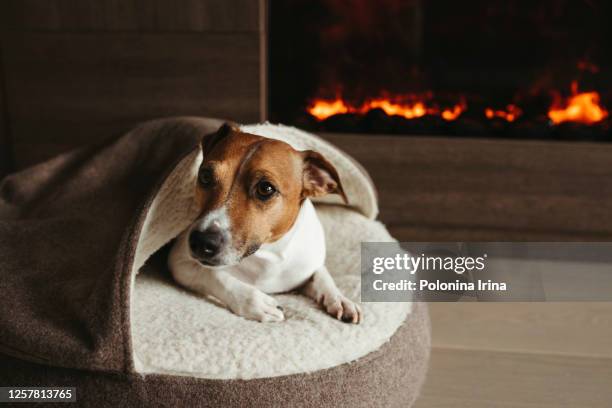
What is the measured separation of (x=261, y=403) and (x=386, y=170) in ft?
4.29

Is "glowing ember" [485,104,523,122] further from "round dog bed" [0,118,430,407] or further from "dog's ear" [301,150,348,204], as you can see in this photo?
"dog's ear" [301,150,348,204]

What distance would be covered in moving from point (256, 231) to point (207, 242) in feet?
0.43

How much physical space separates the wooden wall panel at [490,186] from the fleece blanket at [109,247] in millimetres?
471

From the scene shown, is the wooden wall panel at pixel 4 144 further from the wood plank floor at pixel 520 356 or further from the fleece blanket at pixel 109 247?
the wood plank floor at pixel 520 356

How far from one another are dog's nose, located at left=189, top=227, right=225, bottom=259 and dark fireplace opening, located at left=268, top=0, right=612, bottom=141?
1.28 meters

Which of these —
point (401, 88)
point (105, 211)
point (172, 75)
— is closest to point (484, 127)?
point (401, 88)

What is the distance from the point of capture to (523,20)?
2.56 metres

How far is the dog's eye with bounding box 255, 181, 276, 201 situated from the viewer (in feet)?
4.58

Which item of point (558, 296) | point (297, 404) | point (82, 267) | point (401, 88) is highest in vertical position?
point (401, 88)

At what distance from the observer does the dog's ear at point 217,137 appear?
5.04ft

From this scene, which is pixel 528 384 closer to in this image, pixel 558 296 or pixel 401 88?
pixel 558 296

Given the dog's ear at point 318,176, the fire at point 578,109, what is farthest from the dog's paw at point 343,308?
the fire at point 578,109

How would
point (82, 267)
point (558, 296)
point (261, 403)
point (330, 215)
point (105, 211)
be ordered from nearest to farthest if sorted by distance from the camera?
point (261, 403) < point (82, 267) < point (105, 211) < point (330, 215) < point (558, 296)

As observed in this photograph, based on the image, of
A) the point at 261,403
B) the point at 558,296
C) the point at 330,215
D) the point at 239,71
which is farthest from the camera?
the point at 239,71
